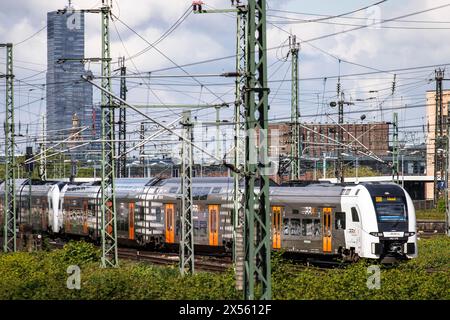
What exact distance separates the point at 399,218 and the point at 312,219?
3.42 meters

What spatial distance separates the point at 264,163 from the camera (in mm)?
18438

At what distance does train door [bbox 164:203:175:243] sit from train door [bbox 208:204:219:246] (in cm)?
298

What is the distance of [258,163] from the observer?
1858cm

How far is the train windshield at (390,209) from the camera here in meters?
32.8

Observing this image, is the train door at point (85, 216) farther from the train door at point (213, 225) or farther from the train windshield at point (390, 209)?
the train windshield at point (390, 209)

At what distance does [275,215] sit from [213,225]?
13.9 ft

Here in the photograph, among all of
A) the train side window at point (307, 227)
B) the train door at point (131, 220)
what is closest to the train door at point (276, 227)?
the train side window at point (307, 227)

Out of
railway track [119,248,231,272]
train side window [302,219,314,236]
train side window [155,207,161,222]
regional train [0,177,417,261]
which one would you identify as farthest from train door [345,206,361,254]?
train side window [155,207,161,222]

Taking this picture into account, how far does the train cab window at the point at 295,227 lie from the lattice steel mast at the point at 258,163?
16719mm

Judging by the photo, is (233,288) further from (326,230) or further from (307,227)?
(307,227)

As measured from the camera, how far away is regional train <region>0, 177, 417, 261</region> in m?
32.9
